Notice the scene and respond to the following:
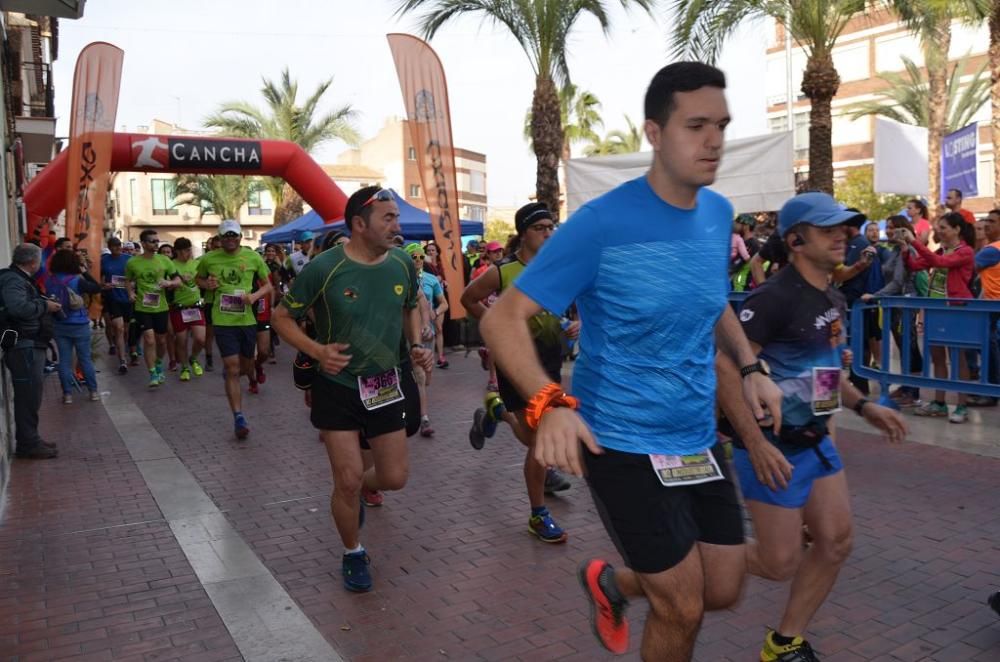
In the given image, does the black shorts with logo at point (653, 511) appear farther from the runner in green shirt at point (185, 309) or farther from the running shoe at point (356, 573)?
the runner in green shirt at point (185, 309)

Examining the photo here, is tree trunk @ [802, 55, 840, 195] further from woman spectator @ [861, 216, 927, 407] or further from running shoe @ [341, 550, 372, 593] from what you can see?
running shoe @ [341, 550, 372, 593]

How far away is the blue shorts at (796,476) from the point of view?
128 inches

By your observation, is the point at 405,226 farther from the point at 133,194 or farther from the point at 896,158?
the point at 133,194

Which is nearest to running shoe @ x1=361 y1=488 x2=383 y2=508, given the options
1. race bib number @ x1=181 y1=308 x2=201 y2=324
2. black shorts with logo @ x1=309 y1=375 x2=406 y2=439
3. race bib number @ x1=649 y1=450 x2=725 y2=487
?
black shorts with logo @ x1=309 y1=375 x2=406 y2=439

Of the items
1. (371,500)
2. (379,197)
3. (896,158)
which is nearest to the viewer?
(379,197)

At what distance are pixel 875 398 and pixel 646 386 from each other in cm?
781

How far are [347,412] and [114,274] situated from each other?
36.9ft

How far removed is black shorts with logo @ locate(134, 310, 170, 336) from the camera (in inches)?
497

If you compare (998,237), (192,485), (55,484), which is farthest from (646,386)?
(998,237)

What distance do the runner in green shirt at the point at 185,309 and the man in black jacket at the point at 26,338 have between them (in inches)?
181

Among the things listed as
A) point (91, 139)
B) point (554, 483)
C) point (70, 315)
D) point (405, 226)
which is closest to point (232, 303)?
point (70, 315)

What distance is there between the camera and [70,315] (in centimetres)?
1038

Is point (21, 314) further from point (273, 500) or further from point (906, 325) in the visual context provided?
point (906, 325)

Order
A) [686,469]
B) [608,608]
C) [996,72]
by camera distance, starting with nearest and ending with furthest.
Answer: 1. [686,469]
2. [608,608]
3. [996,72]
